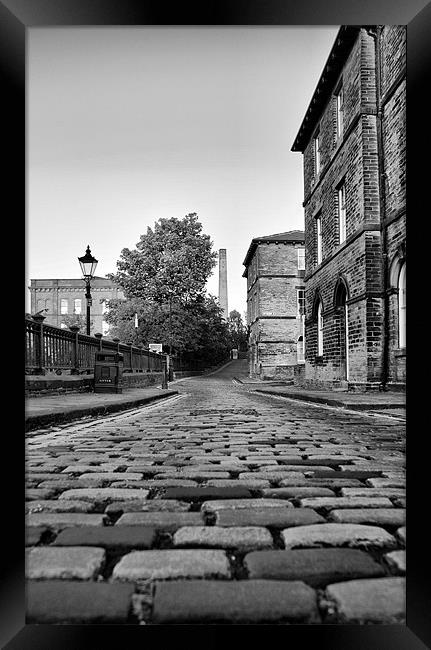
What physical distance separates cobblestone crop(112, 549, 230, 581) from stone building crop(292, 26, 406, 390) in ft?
34.6

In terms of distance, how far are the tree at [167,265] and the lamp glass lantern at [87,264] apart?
23.1 meters

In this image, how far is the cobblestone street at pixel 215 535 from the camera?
1.58m

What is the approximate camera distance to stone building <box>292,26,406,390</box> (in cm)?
1304

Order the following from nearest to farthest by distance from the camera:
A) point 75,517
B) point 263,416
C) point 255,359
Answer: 1. point 75,517
2. point 263,416
3. point 255,359

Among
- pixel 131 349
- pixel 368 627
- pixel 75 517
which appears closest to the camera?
pixel 368 627

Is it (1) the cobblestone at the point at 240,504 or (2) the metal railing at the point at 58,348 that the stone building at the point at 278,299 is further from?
(1) the cobblestone at the point at 240,504

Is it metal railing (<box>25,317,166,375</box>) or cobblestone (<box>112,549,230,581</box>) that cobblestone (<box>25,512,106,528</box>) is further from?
metal railing (<box>25,317,166,375</box>)

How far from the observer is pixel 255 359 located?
144ft

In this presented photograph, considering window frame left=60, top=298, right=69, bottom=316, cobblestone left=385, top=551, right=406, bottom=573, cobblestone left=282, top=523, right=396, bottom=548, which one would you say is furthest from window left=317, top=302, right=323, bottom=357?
window frame left=60, top=298, right=69, bottom=316

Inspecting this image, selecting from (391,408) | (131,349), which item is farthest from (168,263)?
(391,408)
